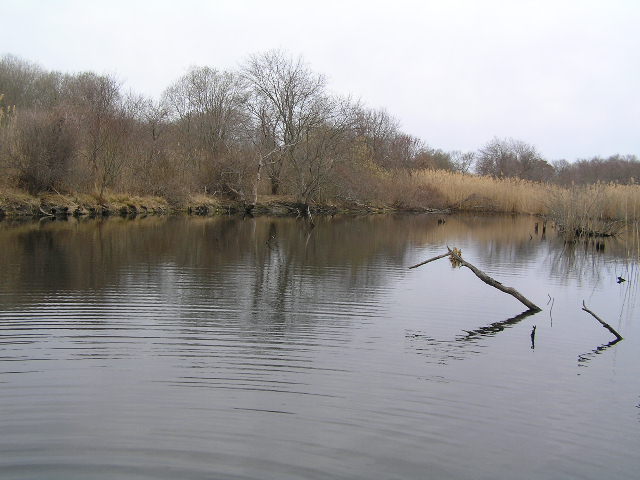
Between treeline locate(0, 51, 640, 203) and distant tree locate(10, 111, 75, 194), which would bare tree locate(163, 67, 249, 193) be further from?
distant tree locate(10, 111, 75, 194)

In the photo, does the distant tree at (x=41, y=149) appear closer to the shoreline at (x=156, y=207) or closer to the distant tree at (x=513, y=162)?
the shoreline at (x=156, y=207)

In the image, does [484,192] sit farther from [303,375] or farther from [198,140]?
[303,375]

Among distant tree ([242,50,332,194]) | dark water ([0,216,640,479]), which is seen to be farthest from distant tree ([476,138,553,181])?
dark water ([0,216,640,479])

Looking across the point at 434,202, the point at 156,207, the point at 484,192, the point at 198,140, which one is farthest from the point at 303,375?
the point at 484,192

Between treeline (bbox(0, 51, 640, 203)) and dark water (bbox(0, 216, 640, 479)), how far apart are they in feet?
51.4

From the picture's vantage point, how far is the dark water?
5.19 m

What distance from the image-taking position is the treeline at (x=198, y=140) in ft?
97.4

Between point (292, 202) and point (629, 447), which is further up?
point (292, 202)

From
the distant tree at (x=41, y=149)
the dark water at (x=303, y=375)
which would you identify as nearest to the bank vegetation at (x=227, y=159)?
the distant tree at (x=41, y=149)

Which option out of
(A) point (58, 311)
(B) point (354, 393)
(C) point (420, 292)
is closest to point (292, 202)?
(C) point (420, 292)

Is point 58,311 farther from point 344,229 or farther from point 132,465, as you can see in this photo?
point 344,229

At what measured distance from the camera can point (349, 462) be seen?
509cm

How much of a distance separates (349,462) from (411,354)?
11.7ft

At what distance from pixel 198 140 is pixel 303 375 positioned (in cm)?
3888
